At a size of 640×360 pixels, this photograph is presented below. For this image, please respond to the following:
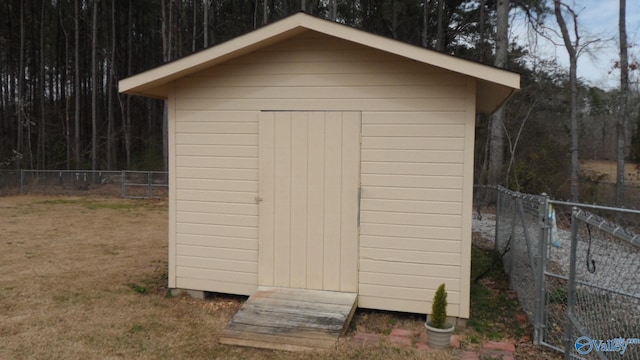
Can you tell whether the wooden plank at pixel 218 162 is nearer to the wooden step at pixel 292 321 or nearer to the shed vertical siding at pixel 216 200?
the shed vertical siding at pixel 216 200

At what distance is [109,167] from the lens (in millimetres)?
23406

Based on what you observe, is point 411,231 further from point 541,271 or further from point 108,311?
point 108,311

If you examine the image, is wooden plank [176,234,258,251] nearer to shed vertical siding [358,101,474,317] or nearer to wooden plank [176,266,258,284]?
wooden plank [176,266,258,284]

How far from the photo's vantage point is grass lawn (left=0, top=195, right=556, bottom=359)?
3.83m

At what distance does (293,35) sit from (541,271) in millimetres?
3066

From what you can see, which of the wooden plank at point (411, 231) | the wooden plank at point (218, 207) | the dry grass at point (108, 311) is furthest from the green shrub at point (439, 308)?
the wooden plank at point (218, 207)

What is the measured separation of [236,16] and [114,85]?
7.50 m

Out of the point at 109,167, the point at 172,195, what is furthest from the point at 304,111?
the point at 109,167

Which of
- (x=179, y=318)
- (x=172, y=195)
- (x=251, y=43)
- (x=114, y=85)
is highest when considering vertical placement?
(x=114, y=85)

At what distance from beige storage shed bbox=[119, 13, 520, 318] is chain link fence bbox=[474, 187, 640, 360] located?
68 centimetres

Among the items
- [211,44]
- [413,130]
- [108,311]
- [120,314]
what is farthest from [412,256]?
[211,44]

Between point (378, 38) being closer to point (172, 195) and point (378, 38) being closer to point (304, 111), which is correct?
point (304, 111)

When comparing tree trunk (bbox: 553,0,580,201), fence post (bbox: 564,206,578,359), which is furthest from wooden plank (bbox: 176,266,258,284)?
tree trunk (bbox: 553,0,580,201)

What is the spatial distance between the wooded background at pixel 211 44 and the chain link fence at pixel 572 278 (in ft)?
29.7
